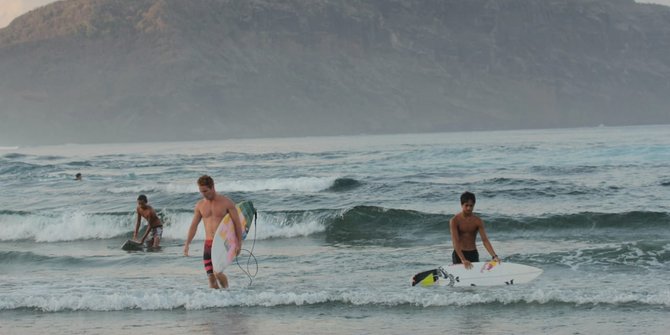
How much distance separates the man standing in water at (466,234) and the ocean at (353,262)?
49 centimetres

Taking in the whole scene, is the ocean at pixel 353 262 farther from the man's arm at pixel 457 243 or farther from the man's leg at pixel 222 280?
the man's arm at pixel 457 243

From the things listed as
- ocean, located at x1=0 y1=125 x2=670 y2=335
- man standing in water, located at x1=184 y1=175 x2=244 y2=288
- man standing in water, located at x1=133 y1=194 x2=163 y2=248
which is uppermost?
man standing in water, located at x1=184 y1=175 x2=244 y2=288

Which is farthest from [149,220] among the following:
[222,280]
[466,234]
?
[466,234]

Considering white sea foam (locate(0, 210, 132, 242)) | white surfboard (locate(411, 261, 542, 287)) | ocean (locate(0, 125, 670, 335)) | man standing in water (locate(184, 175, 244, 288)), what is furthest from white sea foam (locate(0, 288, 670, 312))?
white sea foam (locate(0, 210, 132, 242))

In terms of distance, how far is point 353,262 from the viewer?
52.3ft

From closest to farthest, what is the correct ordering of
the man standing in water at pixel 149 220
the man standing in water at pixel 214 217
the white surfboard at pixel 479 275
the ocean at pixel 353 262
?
the ocean at pixel 353 262
the man standing in water at pixel 214 217
the white surfboard at pixel 479 275
the man standing in water at pixel 149 220

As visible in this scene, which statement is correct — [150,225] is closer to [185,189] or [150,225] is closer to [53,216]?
[53,216]

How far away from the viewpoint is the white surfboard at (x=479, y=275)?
12555 mm

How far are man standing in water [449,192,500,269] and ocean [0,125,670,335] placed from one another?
19.4 inches

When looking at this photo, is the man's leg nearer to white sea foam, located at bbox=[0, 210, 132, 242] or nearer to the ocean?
the ocean

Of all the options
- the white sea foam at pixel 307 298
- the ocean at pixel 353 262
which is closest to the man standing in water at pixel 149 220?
the ocean at pixel 353 262

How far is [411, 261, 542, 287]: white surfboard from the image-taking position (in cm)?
1255

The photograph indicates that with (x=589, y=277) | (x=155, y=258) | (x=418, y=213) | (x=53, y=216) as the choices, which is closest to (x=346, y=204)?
(x=418, y=213)

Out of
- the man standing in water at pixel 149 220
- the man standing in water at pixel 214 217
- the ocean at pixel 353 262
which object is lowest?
the ocean at pixel 353 262
